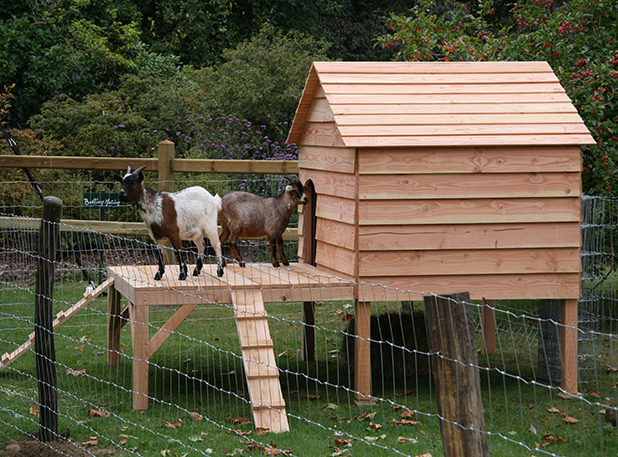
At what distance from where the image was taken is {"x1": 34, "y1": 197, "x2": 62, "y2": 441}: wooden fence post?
507 cm

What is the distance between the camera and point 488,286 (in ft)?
21.0

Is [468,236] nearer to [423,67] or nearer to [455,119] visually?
[455,119]

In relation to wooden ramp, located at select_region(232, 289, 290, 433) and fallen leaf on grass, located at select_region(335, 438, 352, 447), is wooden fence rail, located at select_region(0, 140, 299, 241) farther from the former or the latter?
fallen leaf on grass, located at select_region(335, 438, 352, 447)

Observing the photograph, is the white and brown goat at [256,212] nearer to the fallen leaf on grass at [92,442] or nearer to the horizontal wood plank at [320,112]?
the horizontal wood plank at [320,112]

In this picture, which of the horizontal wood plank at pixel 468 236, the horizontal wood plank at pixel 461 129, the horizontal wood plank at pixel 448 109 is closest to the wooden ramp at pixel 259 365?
the horizontal wood plank at pixel 468 236

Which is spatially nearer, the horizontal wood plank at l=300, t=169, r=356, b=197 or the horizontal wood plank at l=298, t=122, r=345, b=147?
the horizontal wood plank at l=300, t=169, r=356, b=197

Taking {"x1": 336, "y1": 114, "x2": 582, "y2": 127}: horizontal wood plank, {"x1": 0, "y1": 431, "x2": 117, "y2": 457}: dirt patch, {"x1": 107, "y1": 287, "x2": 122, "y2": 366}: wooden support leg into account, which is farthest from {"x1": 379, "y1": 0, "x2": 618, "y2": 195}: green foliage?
{"x1": 0, "y1": 431, "x2": 117, "y2": 457}: dirt patch

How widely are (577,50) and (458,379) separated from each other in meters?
7.28

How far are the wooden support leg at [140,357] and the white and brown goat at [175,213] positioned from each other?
41cm

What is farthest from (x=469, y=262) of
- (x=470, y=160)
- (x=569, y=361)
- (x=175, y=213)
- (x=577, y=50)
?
(x=577, y=50)

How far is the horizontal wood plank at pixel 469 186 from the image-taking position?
243 inches

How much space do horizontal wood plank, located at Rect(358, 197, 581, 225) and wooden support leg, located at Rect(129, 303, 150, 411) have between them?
1.94m

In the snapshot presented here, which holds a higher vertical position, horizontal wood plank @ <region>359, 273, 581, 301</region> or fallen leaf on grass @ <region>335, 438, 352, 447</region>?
horizontal wood plank @ <region>359, 273, 581, 301</region>

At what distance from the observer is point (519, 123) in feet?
21.1
